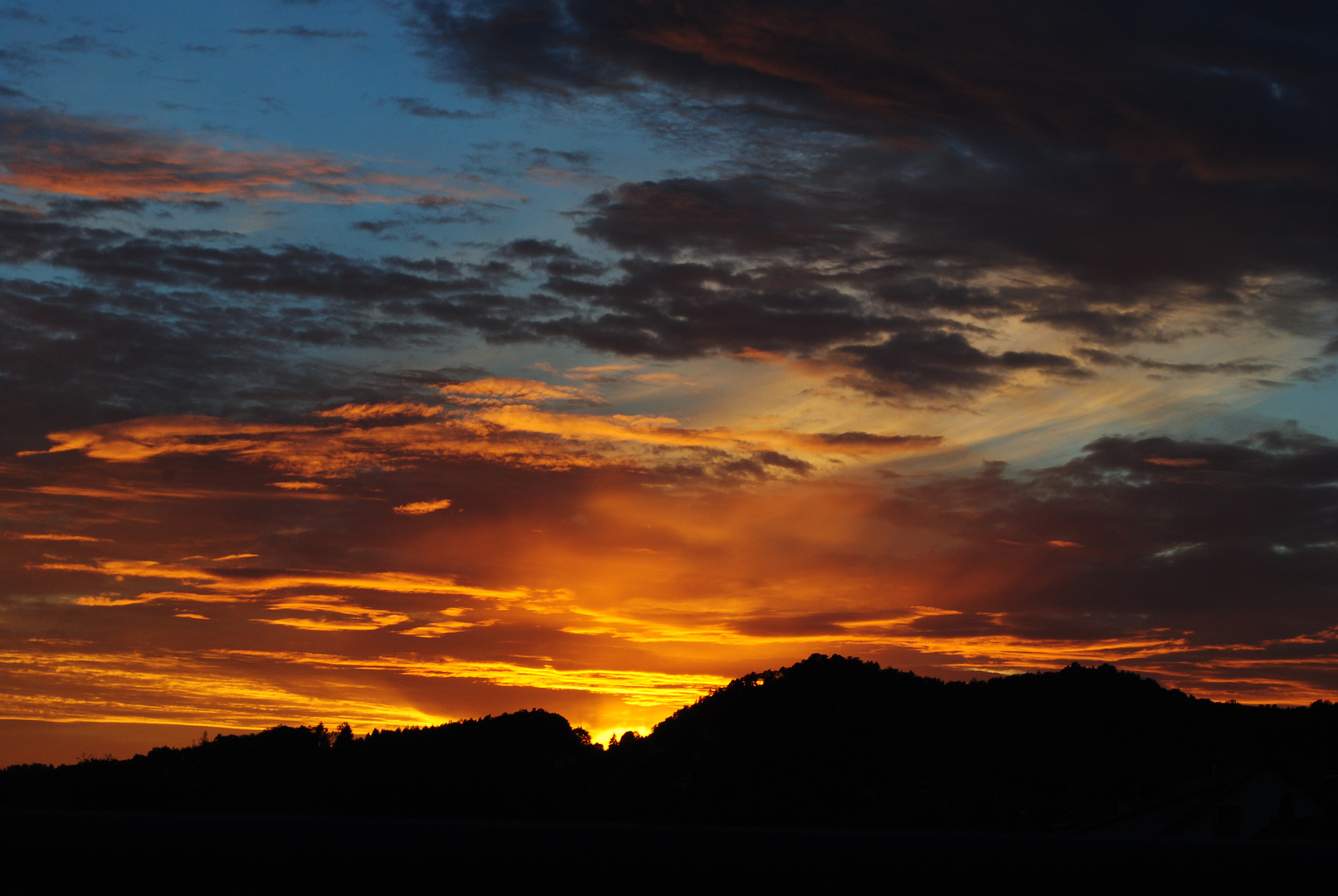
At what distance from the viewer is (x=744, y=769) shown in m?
103

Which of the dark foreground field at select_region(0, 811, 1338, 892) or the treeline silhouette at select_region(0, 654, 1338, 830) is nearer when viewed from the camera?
the dark foreground field at select_region(0, 811, 1338, 892)

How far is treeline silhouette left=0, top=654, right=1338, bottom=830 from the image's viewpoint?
43250 millimetres

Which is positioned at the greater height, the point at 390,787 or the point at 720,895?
the point at 720,895

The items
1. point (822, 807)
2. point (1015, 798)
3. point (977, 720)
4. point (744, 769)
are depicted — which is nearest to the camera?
point (1015, 798)

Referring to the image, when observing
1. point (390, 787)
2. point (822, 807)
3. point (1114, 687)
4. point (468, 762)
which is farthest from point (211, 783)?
point (1114, 687)

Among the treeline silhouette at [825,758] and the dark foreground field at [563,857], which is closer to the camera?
the dark foreground field at [563,857]

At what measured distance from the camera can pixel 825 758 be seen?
357ft

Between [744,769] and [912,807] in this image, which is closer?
[912,807]

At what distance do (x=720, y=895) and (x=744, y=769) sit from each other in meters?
102

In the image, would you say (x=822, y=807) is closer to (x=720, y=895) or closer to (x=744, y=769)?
(x=744, y=769)

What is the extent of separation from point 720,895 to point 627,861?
19.5 inches

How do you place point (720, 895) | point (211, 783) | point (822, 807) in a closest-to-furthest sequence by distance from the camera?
point (720, 895) → point (211, 783) → point (822, 807)

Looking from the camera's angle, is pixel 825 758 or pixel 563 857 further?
pixel 825 758

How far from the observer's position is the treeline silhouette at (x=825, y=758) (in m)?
43.2
